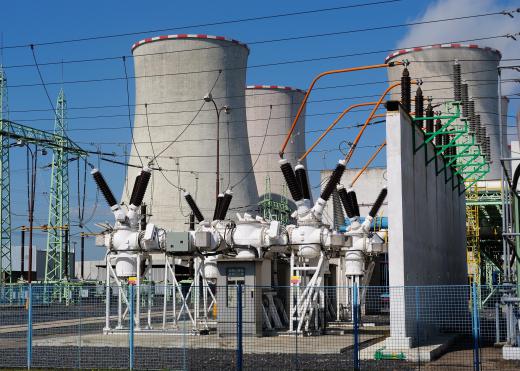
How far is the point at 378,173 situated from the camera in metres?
55.8

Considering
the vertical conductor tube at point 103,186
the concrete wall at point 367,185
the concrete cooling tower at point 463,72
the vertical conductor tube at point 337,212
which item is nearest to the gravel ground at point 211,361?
the vertical conductor tube at point 103,186

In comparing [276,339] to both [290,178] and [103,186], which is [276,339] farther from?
[103,186]

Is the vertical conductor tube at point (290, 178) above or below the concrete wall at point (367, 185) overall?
below

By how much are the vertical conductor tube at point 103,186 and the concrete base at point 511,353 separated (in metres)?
12.4

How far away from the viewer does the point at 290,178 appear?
21.5 m

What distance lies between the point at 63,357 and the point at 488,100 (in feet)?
98.7

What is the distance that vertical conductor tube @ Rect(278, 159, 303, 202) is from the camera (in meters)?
21.5

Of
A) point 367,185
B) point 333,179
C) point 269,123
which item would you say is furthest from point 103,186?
point 367,185

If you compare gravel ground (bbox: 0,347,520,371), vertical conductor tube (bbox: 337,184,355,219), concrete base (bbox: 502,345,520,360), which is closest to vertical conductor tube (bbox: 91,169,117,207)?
gravel ground (bbox: 0,347,520,371)

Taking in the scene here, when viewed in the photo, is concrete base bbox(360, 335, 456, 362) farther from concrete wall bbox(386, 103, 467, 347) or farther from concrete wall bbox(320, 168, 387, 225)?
concrete wall bbox(320, 168, 387, 225)

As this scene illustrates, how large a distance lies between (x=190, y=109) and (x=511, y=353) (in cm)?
2475

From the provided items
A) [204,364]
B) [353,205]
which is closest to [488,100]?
[353,205]

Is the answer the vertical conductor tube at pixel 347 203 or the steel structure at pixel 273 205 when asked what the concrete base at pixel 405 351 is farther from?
the steel structure at pixel 273 205

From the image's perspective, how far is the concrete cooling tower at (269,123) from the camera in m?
50.5
